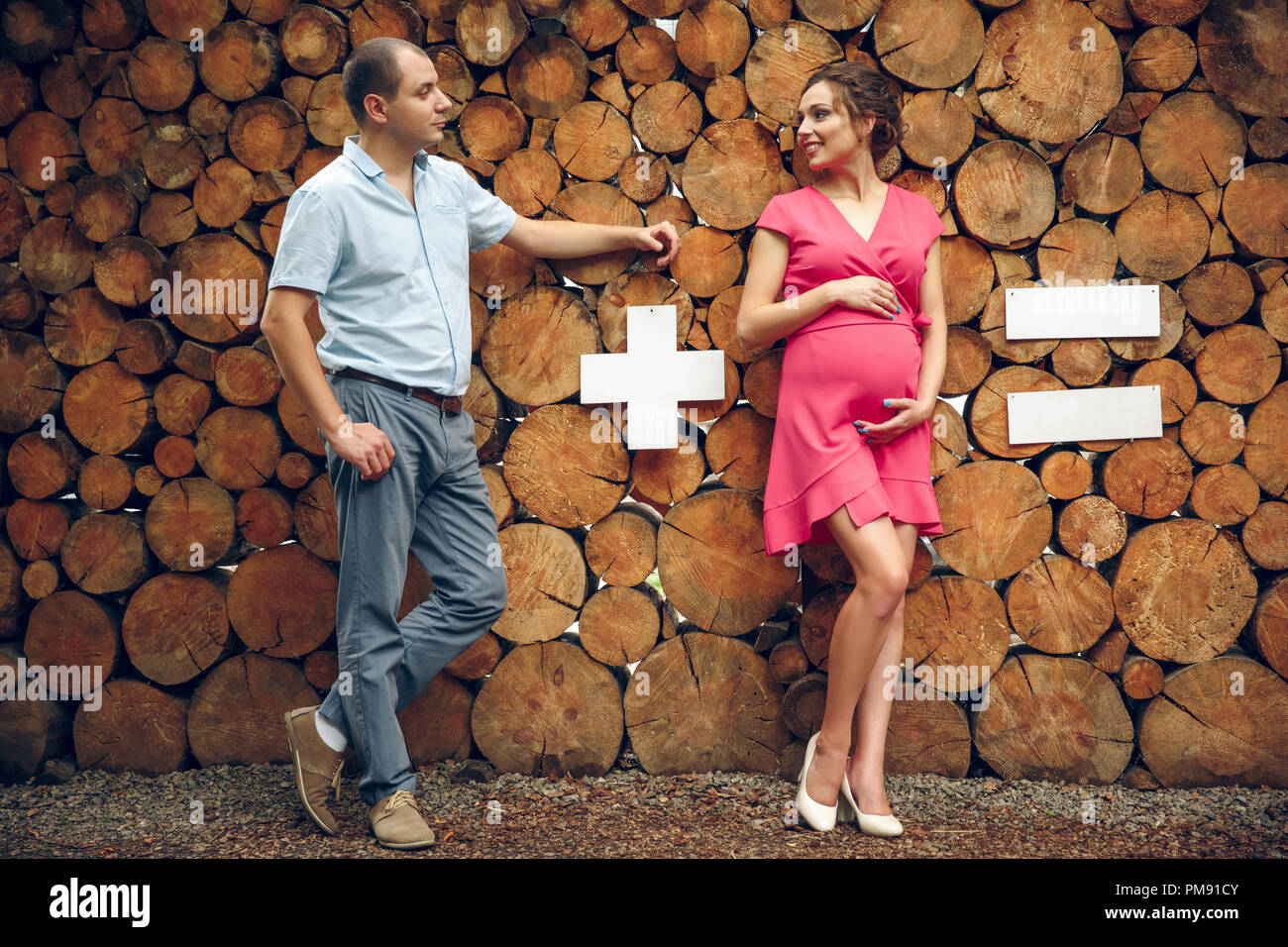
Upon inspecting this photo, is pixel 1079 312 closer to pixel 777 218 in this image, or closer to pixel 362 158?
pixel 777 218

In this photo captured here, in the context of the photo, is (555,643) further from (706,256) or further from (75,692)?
(75,692)

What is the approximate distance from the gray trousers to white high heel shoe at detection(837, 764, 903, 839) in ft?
3.42

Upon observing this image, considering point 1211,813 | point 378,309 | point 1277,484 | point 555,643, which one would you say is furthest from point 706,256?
point 1211,813

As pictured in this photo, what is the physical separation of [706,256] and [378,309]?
0.95m

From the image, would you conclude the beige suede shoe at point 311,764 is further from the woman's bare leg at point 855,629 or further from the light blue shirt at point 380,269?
the woman's bare leg at point 855,629

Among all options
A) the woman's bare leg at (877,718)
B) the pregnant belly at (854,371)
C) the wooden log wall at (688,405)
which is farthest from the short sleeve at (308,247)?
the woman's bare leg at (877,718)

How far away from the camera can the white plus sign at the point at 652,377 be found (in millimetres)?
2619

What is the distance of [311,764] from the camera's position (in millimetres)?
2387

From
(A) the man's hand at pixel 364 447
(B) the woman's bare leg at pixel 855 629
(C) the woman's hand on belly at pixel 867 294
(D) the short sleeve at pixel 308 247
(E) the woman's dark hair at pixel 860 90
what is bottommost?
(B) the woman's bare leg at pixel 855 629

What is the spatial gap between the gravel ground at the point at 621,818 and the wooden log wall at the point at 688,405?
0.32 ft

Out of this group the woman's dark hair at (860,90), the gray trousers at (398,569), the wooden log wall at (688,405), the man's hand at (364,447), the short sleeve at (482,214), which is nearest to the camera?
the man's hand at (364,447)

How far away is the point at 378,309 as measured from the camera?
2.28 metres

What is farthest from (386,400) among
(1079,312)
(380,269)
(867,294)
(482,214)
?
(1079,312)

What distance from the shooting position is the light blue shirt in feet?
7.20
